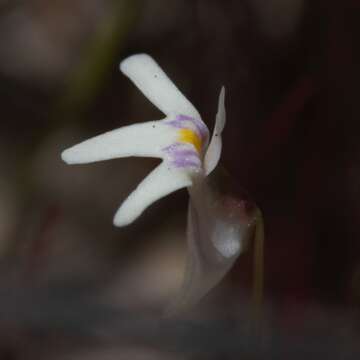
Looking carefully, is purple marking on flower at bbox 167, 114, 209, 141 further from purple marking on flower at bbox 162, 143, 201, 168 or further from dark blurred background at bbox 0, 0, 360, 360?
dark blurred background at bbox 0, 0, 360, 360

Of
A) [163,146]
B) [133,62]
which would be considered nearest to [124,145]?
[163,146]

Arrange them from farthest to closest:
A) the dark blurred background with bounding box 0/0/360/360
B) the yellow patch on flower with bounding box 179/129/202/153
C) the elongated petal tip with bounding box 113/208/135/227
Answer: the dark blurred background with bounding box 0/0/360/360, the yellow patch on flower with bounding box 179/129/202/153, the elongated petal tip with bounding box 113/208/135/227

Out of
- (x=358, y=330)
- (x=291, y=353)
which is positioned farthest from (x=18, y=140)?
(x=291, y=353)

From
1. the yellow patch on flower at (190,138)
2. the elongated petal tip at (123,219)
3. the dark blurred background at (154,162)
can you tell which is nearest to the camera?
the elongated petal tip at (123,219)

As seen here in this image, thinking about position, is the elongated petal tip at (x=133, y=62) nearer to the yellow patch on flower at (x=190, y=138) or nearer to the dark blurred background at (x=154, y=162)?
the yellow patch on flower at (x=190, y=138)

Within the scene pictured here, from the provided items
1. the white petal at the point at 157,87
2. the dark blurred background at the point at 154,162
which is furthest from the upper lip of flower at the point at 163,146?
the dark blurred background at the point at 154,162

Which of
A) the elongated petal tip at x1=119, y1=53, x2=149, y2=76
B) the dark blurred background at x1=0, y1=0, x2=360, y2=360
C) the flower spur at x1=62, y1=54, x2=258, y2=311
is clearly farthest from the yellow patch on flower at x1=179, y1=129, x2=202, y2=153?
the dark blurred background at x1=0, y1=0, x2=360, y2=360

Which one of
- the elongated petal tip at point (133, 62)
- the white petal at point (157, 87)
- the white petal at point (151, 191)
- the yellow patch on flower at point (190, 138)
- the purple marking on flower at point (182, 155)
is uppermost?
the elongated petal tip at point (133, 62)

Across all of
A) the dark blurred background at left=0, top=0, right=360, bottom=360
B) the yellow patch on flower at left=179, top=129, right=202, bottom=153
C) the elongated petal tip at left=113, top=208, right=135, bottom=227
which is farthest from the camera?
the dark blurred background at left=0, top=0, right=360, bottom=360
